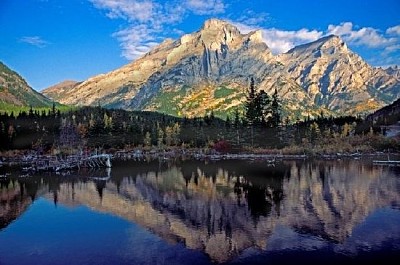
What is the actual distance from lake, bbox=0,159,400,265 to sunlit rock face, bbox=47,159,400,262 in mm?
146

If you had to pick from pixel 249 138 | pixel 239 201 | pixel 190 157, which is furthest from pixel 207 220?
pixel 249 138

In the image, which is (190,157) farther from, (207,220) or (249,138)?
(207,220)

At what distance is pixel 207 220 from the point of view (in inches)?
1986

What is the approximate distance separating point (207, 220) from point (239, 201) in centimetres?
1137

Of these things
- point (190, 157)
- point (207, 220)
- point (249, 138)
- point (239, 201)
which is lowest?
point (207, 220)

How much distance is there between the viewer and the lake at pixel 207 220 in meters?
36.9

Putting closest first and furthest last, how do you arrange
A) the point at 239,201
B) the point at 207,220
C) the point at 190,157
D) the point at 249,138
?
the point at 207,220 < the point at 239,201 < the point at 190,157 < the point at 249,138

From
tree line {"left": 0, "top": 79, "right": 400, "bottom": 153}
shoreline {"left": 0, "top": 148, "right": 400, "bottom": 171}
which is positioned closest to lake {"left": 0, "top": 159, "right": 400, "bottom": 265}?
shoreline {"left": 0, "top": 148, "right": 400, "bottom": 171}

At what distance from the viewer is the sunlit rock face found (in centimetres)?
4359

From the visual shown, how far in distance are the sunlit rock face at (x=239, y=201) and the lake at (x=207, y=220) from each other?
0.15m

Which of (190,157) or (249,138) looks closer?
(190,157)

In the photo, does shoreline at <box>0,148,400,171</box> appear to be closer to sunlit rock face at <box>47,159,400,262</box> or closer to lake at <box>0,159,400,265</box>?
sunlit rock face at <box>47,159,400,262</box>

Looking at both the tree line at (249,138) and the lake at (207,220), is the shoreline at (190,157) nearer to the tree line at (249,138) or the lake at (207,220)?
the tree line at (249,138)

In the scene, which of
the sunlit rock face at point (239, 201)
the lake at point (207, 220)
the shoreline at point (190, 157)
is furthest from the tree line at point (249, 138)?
the lake at point (207, 220)
